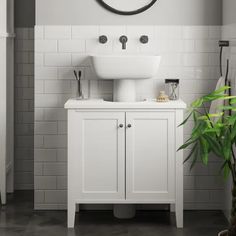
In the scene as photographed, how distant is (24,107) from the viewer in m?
6.10

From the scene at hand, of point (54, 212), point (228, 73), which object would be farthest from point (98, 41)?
point (54, 212)

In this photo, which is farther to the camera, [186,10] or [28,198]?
[28,198]

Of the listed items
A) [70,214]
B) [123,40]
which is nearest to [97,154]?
[70,214]

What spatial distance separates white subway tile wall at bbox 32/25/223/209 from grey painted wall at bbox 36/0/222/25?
59 millimetres

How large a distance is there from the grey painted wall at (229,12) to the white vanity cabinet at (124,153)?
774mm

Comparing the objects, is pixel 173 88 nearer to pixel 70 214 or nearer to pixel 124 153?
pixel 124 153

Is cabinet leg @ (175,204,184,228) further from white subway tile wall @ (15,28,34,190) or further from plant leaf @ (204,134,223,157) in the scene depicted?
white subway tile wall @ (15,28,34,190)

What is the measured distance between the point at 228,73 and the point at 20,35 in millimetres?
2167

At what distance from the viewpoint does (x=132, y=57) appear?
486 cm

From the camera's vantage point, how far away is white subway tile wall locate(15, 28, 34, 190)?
605 centimetres

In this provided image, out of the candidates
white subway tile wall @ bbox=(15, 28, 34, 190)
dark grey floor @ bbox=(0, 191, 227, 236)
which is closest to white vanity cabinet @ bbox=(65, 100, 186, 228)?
dark grey floor @ bbox=(0, 191, 227, 236)

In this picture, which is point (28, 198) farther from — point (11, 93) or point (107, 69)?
point (107, 69)

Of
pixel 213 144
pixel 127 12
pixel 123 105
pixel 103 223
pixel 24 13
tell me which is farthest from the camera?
pixel 24 13

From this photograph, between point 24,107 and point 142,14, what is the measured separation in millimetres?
1597
